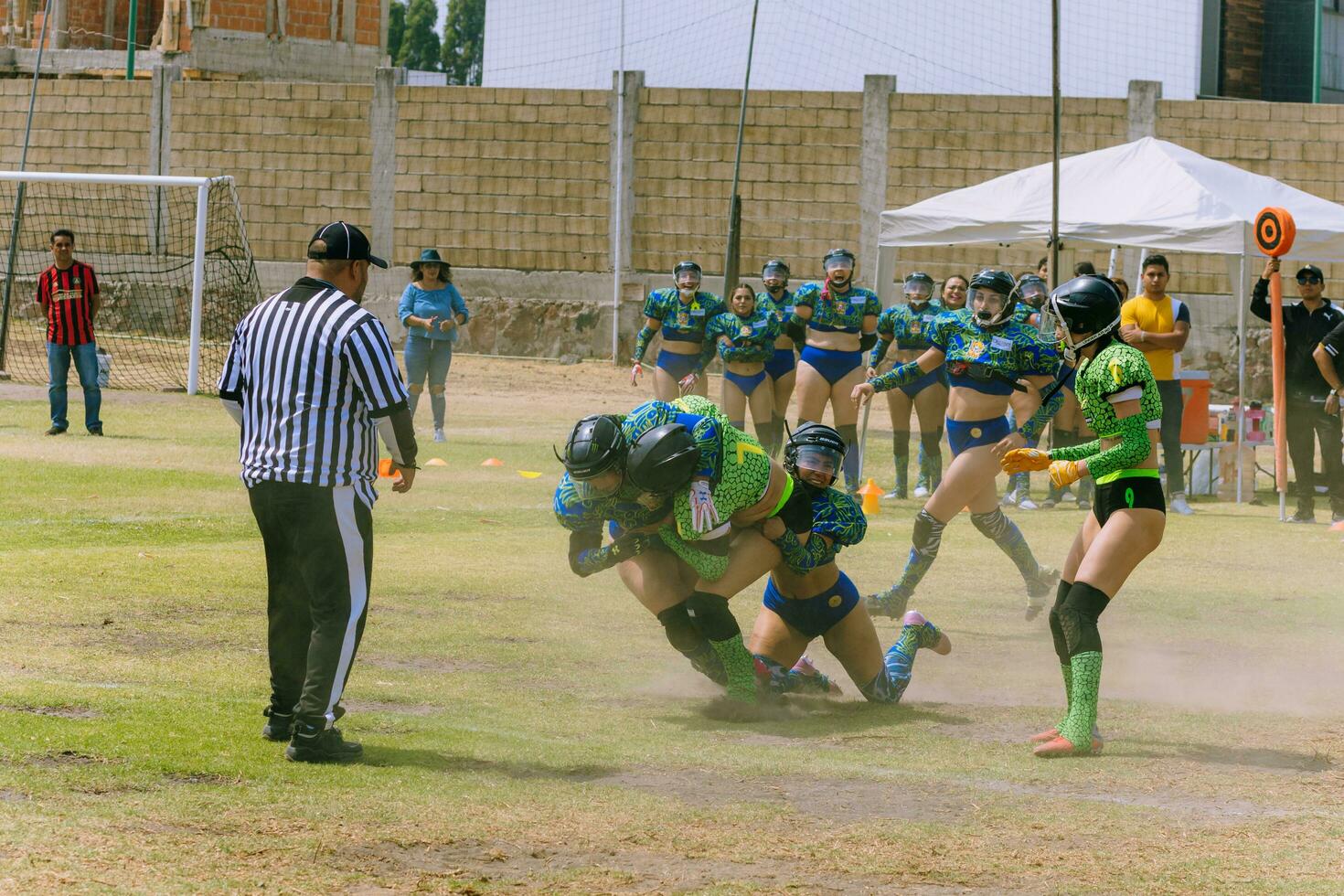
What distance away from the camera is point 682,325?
52.4 feet

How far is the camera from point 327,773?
5664mm

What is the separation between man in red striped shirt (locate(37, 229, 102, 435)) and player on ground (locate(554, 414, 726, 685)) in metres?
10.8

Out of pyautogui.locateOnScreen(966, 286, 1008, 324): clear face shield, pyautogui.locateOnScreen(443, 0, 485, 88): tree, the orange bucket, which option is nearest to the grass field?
pyautogui.locateOnScreen(966, 286, 1008, 324): clear face shield

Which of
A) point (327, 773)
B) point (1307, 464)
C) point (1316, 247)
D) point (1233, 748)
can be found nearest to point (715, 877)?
point (327, 773)

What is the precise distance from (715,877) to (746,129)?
23.8 meters

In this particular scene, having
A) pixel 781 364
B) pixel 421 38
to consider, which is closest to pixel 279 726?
pixel 781 364

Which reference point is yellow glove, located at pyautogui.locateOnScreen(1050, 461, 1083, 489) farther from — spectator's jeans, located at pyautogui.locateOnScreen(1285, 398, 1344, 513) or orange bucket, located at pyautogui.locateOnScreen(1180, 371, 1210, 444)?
orange bucket, located at pyautogui.locateOnScreen(1180, 371, 1210, 444)

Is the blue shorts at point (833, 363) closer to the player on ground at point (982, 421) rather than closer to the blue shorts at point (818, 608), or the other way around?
the player on ground at point (982, 421)

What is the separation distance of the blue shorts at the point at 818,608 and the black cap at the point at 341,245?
233cm

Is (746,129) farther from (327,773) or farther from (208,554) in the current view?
(327,773)

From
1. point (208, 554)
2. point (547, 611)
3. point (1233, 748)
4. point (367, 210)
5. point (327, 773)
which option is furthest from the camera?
point (367, 210)

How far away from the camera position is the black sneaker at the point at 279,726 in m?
6.08

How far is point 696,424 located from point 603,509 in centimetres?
53

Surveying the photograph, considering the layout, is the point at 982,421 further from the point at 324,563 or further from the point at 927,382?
the point at 927,382
